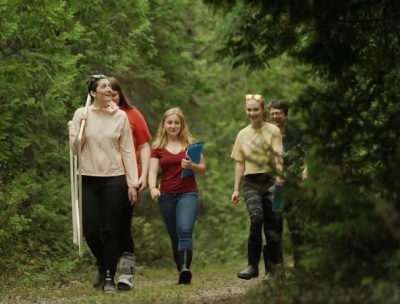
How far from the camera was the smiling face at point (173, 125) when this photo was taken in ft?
42.3

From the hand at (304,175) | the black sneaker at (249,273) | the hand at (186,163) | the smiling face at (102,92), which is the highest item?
the smiling face at (102,92)

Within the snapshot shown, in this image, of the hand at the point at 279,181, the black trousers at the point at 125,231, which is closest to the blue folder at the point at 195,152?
the black trousers at the point at 125,231

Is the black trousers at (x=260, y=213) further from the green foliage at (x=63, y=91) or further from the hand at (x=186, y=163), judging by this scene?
the green foliage at (x=63, y=91)

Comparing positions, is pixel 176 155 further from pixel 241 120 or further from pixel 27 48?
pixel 241 120

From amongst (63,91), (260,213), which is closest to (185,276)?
(260,213)

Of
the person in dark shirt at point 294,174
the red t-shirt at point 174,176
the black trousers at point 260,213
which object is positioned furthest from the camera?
the red t-shirt at point 174,176

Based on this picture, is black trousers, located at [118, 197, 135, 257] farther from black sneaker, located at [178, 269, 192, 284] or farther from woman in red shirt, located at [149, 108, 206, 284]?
black sneaker, located at [178, 269, 192, 284]

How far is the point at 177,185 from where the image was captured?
12.8 metres

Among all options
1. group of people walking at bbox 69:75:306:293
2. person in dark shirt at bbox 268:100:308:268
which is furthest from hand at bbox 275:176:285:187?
group of people walking at bbox 69:75:306:293

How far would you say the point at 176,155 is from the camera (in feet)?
42.0

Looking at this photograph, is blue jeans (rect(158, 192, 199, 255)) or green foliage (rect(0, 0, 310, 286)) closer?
blue jeans (rect(158, 192, 199, 255))

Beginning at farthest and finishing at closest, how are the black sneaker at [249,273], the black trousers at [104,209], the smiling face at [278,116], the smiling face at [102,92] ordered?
the smiling face at [278,116], the black sneaker at [249,273], the smiling face at [102,92], the black trousers at [104,209]

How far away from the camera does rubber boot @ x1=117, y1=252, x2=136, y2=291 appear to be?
12.2m

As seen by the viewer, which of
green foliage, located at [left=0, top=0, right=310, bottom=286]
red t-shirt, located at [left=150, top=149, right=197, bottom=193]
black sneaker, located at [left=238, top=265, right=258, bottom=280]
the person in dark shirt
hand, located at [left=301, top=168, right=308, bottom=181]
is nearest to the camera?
hand, located at [left=301, top=168, right=308, bottom=181]
